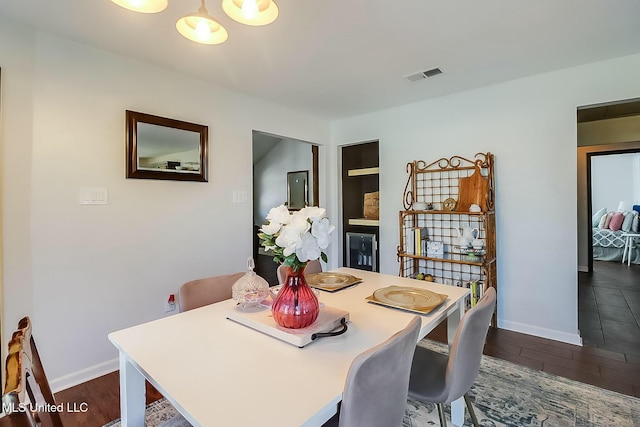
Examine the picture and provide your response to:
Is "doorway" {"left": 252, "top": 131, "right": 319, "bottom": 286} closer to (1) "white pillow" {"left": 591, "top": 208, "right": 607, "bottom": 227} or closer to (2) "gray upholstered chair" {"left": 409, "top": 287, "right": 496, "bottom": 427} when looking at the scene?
(2) "gray upholstered chair" {"left": 409, "top": 287, "right": 496, "bottom": 427}

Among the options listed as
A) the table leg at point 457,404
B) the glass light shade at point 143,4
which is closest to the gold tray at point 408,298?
the table leg at point 457,404

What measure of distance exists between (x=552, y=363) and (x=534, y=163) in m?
1.60

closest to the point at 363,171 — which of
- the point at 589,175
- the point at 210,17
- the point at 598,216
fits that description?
the point at 210,17

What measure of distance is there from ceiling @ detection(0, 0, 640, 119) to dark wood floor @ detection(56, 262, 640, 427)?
2.25 meters

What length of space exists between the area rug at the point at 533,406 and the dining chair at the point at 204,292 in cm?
71

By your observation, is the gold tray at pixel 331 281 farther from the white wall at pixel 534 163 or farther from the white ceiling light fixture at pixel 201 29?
the white wall at pixel 534 163

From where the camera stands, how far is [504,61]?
7.84 ft

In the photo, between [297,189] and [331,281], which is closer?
[331,281]

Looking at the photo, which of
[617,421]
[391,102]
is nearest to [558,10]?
[391,102]

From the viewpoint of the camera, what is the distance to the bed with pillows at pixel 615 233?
5742 millimetres

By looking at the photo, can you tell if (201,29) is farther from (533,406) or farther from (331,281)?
(533,406)

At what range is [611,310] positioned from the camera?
327 cm

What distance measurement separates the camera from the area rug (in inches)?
64.4

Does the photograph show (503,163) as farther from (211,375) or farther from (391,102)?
(211,375)
